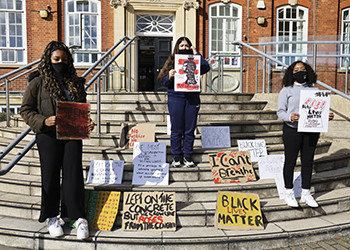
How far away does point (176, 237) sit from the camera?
11.5 ft

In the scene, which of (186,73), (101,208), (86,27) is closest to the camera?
(101,208)

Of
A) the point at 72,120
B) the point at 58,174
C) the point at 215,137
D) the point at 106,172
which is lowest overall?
the point at 106,172

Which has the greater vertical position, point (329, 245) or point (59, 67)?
point (59, 67)

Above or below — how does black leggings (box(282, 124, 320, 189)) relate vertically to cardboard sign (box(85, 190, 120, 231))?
above

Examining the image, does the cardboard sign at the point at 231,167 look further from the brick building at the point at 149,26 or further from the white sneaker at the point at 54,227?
the brick building at the point at 149,26

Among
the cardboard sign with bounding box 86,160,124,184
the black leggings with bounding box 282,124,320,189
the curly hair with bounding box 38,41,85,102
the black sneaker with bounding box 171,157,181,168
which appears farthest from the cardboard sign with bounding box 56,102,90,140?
the black leggings with bounding box 282,124,320,189

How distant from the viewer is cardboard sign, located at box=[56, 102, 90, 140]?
3.18m

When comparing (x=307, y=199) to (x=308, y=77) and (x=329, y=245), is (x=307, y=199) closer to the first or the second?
(x=329, y=245)

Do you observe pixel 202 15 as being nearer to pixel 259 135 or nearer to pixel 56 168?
pixel 259 135

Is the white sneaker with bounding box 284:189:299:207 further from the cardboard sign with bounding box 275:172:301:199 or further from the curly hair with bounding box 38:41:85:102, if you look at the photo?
the curly hair with bounding box 38:41:85:102

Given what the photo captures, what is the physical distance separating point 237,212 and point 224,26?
9560 mm

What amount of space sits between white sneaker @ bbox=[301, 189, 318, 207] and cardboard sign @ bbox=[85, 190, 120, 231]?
2.29 meters

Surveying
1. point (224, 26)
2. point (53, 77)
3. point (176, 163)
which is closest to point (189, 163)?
point (176, 163)

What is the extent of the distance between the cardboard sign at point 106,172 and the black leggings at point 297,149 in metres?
2.14
